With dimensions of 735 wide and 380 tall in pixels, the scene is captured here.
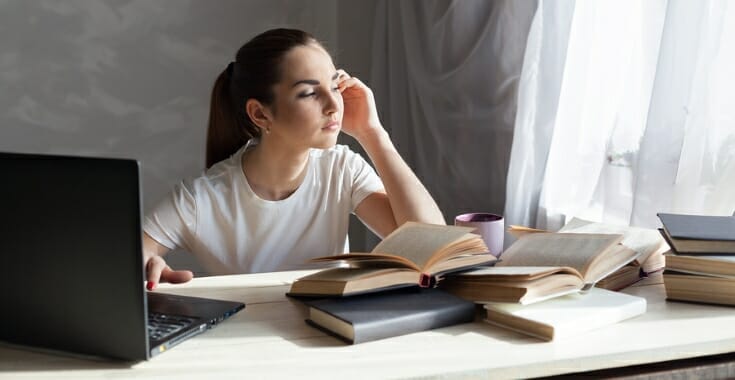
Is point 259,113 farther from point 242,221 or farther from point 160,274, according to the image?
point 160,274

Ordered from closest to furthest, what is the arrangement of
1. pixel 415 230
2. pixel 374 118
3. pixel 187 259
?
pixel 415 230 → pixel 374 118 → pixel 187 259

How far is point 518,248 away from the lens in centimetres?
143

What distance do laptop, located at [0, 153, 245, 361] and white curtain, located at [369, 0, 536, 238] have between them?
1708 millimetres

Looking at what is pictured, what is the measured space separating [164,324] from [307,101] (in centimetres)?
74

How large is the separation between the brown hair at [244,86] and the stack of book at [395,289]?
607mm

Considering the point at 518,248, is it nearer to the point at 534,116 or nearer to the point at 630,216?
the point at 630,216

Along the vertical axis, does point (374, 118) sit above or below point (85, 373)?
above

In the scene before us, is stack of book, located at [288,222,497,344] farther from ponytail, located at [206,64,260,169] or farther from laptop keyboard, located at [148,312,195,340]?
ponytail, located at [206,64,260,169]

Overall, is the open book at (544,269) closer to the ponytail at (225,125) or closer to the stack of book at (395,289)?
the stack of book at (395,289)

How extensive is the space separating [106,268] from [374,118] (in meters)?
1.09

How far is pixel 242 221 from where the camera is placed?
1915 mm

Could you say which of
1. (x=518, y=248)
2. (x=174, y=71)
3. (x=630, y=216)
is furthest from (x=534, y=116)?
(x=174, y=71)

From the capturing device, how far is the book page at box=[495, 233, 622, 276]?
134 centimetres

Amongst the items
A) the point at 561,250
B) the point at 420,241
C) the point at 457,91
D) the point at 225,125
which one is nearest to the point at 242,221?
the point at 225,125
